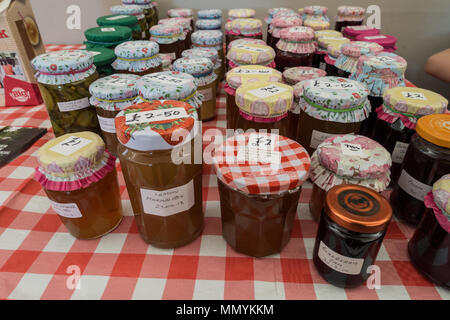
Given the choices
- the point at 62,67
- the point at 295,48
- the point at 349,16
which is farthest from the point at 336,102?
the point at 349,16

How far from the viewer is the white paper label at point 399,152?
2.67 feet

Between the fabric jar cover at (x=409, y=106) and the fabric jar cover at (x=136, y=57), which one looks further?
the fabric jar cover at (x=136, y=57)

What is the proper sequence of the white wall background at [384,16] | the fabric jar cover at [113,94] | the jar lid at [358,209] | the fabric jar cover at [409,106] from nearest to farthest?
1. the jar lid at [358,209]
2. the fabric jar cover at [409,106]
3. the fabric jar cover at [113,94]
4. the white wall background at [384,16]

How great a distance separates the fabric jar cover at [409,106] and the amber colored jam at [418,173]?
7 cm

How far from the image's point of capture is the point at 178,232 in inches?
28.6

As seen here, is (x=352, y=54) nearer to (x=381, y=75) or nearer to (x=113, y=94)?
(x=381, y=75)

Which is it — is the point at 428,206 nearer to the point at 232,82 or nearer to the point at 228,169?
the point at 228,169

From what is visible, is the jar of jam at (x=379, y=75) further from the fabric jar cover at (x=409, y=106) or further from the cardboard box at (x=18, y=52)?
the cardboard box at (x=18, y=52)

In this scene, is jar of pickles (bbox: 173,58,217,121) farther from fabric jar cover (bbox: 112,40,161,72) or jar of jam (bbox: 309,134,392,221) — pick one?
jar of jam (bbox: 309,134,392,221)

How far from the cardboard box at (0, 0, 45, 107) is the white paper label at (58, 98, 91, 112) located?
1.78ft

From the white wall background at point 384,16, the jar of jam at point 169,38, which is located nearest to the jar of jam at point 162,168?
the jar of jam at point 169,38

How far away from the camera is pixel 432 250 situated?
628 mm

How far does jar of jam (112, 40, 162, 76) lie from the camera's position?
106cm

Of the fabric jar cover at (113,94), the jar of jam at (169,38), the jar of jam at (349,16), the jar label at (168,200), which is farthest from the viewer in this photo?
the jar of jam at (349,16)
